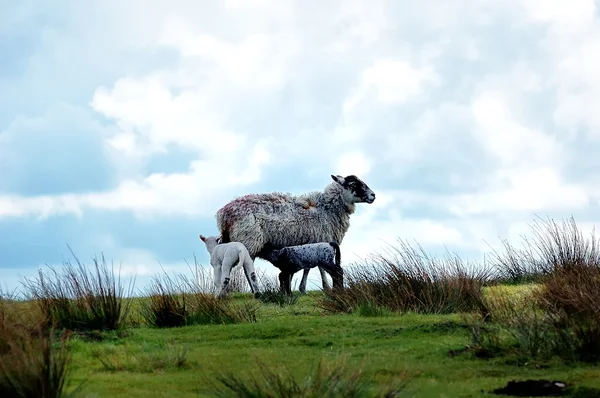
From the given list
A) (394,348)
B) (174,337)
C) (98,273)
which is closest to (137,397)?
(394,348)

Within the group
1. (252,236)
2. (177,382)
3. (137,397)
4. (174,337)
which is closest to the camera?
(137,397)

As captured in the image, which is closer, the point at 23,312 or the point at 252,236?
the point at 23,312

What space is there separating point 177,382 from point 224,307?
209 inches

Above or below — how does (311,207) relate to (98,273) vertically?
above

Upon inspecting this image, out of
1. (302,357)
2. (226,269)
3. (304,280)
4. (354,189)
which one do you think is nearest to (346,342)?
(302,357)

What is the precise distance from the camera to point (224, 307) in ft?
46.7

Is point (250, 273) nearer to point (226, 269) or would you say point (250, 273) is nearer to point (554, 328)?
point (226, 269)

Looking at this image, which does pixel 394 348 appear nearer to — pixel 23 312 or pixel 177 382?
pixel 177 382

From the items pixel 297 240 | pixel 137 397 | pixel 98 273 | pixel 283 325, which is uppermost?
pixel 297 240

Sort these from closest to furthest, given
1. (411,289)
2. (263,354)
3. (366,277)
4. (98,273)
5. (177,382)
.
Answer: (177,382)
(263,354)
(98,273)
(411,289)
(366,277)

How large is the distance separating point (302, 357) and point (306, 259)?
8556 millimetres

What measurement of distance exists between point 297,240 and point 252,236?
129 centimetres

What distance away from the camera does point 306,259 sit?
18719 mm

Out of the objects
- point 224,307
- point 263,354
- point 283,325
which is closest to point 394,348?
point 263,354
